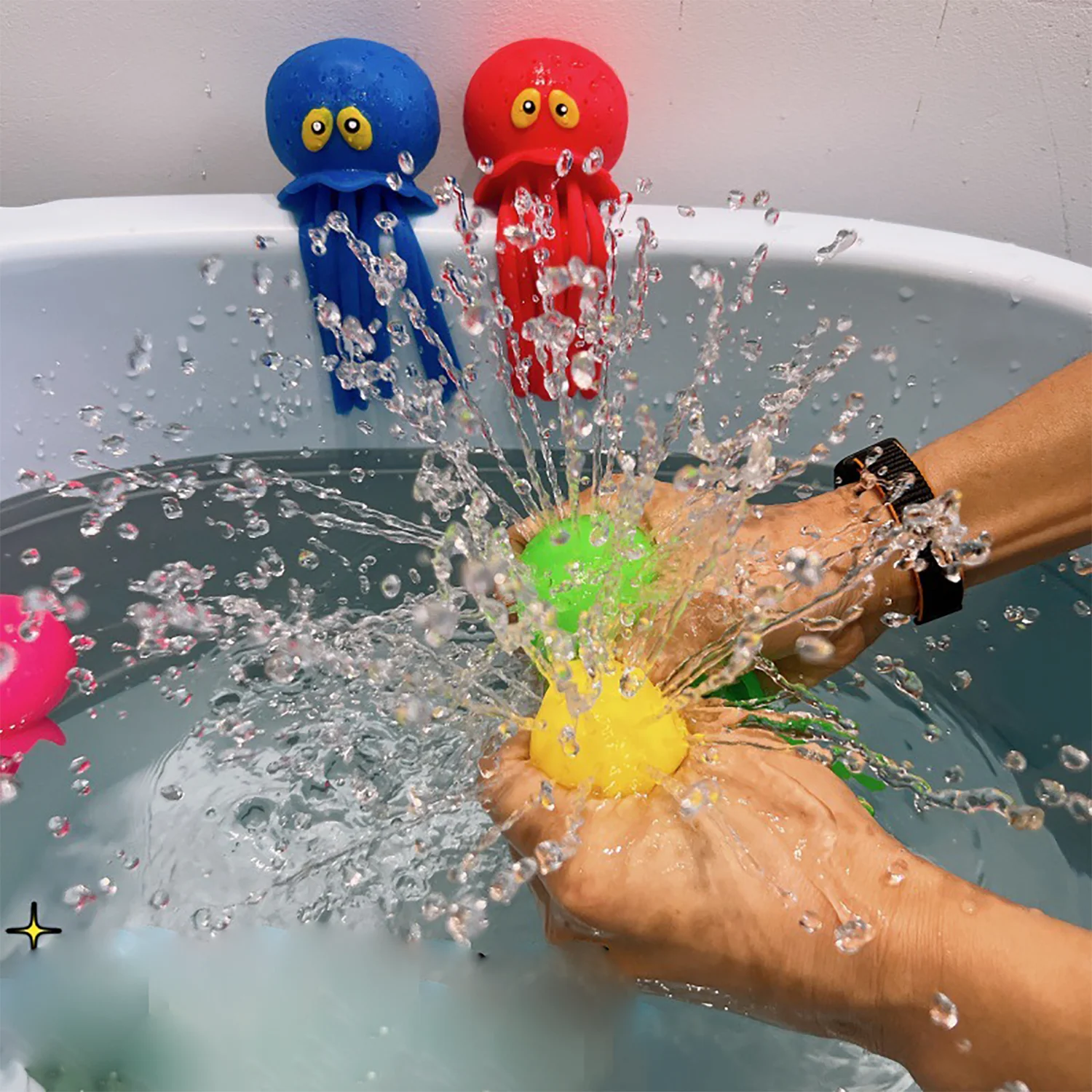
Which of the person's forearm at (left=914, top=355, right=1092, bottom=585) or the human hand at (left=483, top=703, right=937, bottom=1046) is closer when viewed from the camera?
the human hand at (left=483, top=703, right=937, bottom=1046)

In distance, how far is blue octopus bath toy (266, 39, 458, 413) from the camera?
1231mm

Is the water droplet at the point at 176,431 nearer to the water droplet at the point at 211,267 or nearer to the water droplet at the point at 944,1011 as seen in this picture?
the water droplet at the point at 211,267

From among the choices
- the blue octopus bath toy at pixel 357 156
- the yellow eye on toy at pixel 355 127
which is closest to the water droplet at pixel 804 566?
the blue octopus bath toy at pixel 357 156

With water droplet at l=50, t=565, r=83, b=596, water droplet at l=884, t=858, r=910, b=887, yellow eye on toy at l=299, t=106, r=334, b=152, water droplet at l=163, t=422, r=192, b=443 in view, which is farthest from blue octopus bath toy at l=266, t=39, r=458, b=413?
water droplet at l=884, t=858, r=910, b=887

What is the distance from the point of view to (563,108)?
4.13ft

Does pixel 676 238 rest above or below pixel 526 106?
below

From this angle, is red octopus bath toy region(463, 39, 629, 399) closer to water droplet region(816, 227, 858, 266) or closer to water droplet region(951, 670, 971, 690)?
water droplet region(816, 227, 858, 266)

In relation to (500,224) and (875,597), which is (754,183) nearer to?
(500,224)

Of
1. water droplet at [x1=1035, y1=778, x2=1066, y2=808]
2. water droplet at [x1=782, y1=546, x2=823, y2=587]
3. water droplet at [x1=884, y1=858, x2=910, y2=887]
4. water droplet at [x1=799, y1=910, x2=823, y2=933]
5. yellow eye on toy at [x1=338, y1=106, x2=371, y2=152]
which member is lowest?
water droplet at [x1=1035, y1=778, x2=1066, y2=808]

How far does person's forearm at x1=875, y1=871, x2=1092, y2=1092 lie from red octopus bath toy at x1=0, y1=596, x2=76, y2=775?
89cm

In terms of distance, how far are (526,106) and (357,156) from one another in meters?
0.22

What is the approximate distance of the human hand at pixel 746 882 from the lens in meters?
0.65

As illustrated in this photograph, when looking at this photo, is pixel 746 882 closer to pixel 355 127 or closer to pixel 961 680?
pixel 961 680

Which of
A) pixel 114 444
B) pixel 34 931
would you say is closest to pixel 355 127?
pixel 114 444
